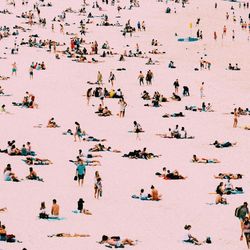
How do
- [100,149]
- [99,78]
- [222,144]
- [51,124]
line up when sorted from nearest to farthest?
1. [100,149]
2. [222,144]
3. [51,124]
4. [99,78]

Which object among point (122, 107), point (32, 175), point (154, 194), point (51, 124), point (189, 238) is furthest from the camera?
point (122, 107)

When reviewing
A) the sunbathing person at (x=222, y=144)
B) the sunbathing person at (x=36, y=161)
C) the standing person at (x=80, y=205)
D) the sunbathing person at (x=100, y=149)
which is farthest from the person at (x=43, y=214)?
the sunbathing person at (x=222, y=144)

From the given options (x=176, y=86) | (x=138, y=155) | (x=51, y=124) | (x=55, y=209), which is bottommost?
(x=55, y=209)

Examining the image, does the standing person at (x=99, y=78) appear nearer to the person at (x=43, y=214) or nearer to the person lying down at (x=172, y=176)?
the person lying down at (x=172, y=176)

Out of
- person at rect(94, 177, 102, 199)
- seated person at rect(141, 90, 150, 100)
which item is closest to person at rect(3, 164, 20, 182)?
person at rect(94, 177, 102, 199)

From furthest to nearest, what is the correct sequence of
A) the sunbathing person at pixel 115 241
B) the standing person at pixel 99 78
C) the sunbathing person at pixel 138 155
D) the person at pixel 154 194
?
the standing person at pixel 99 78 < the sunbathing person at pixel 138 155 < the person at pixel 154 194 < the sunbathing person at pixel 115 241

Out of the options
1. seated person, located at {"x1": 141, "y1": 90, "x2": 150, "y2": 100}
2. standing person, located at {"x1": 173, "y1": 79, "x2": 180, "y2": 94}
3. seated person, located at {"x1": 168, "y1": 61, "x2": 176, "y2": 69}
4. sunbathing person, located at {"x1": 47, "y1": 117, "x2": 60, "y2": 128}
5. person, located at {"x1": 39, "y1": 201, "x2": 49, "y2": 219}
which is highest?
seated person, located at {"x1": 168, "y1": 61, "x2": 176, "y2": 69}

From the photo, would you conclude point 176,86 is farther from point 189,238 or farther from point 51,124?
point 189,238

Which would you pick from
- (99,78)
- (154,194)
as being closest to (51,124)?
(154,194)

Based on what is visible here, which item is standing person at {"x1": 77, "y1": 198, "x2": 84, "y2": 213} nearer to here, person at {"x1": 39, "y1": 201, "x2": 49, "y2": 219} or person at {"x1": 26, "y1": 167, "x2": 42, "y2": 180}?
person at {"x1": 39, "y1": 201, "x2": 49, "y2": 219}
